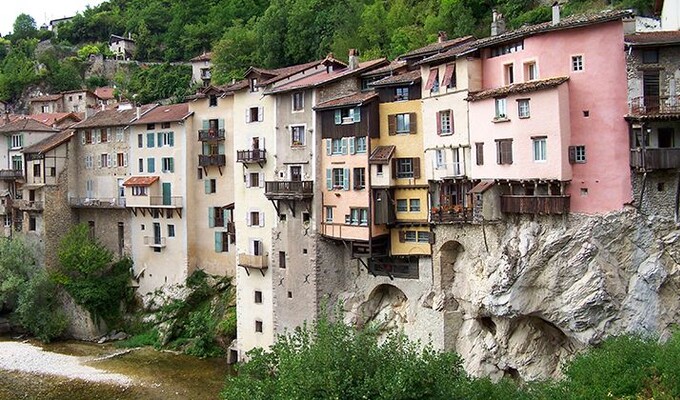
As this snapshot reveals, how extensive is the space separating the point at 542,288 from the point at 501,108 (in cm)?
804

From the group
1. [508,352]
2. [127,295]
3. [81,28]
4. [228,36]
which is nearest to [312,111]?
[508,352]

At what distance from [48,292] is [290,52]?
3960cm

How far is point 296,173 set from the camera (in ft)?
144

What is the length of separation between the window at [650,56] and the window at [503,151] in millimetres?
6332

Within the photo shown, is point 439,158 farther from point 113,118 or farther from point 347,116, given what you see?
point 113,118

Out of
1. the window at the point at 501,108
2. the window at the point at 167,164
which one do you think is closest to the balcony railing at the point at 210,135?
the window at the point at 167,164

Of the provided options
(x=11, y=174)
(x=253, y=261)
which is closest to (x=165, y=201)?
(x=253, y=261)

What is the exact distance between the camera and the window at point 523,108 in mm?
33156

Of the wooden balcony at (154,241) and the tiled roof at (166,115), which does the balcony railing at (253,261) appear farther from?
the tiled roof at (166,115)

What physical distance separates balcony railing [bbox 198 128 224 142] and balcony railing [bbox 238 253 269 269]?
1078 cm

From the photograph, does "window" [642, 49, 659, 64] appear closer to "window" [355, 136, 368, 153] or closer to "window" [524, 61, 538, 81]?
"window" [524, 61, 538, 81]

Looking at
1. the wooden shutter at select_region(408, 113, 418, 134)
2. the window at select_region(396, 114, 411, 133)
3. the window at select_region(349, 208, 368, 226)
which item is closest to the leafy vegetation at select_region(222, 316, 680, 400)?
the window at select_region(349, 208, 368, 226)

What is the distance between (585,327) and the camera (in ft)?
104

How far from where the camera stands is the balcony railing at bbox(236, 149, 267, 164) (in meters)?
45.4
